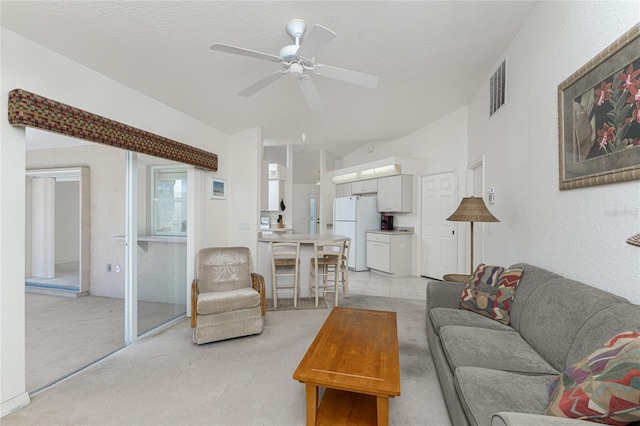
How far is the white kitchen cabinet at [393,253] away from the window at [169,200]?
3601 mm

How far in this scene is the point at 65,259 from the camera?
16.1 ft

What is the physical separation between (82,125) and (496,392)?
3001 mm

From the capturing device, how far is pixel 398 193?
5.76 m

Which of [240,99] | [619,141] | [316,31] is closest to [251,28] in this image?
[316,31]

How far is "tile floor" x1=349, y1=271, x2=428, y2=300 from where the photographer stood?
459cm

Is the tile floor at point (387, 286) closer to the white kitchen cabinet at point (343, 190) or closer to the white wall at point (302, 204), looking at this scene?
the white kitchen cabinet at point (343, 190)

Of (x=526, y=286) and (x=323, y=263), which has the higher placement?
(x=526, y=286)

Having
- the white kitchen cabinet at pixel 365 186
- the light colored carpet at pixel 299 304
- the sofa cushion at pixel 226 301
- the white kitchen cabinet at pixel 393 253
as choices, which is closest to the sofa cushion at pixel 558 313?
the sofa cushion at pixel 226 301

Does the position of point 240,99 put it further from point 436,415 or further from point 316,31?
point 436,415

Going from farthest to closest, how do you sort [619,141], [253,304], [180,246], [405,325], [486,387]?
[180,246] → [405,325] → [253,304] → [619,141] → [486,387]

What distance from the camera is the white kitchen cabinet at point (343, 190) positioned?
7.41 metres

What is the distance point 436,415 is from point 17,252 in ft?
9.36

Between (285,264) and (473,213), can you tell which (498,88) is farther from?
(285,264)

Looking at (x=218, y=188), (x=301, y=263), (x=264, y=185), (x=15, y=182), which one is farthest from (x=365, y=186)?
(x=15, y=182)
